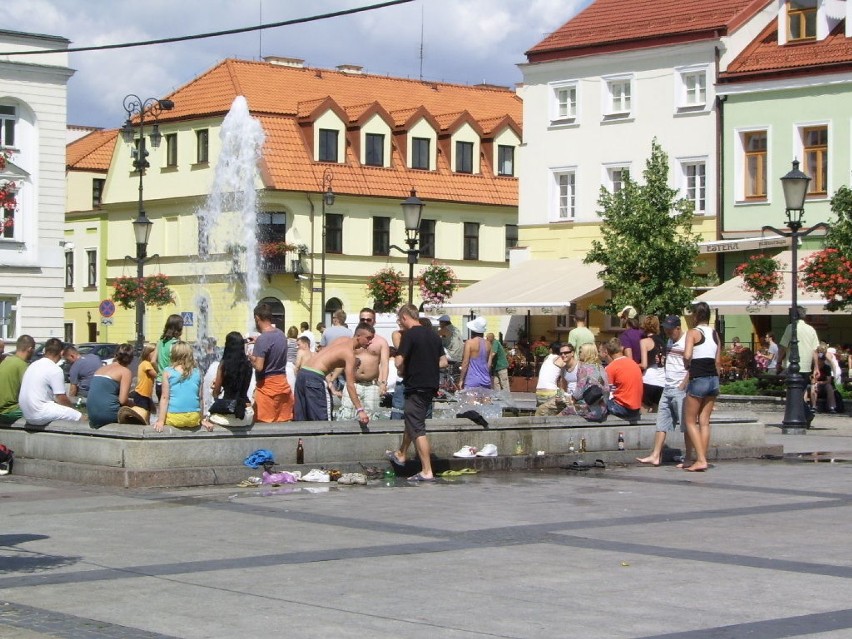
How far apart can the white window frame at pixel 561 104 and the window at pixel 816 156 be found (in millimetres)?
8133

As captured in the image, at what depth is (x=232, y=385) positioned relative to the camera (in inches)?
680

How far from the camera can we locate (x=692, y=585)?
10266 millimetres

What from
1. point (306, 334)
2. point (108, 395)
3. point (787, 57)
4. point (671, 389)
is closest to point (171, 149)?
point (787, 57)

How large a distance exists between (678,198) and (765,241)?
13.0 ft

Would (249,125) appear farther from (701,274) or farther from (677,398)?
(677,398)

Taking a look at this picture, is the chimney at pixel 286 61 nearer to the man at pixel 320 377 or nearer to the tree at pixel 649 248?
the tree at pixel 649 248

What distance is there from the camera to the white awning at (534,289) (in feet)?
153

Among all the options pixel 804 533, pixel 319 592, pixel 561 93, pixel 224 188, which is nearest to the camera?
pixel 319 592

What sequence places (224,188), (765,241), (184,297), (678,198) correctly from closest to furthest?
1. (765,241)
2. (678,198)
3. (224,188)
4. (184,297)

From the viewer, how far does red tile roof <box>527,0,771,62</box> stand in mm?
46219

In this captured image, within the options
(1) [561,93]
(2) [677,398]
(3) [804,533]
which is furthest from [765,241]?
(3) [804,533]

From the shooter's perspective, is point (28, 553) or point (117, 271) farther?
point (117, 271)

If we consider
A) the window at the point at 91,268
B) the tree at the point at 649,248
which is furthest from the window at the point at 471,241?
the tree at the point at 649,248

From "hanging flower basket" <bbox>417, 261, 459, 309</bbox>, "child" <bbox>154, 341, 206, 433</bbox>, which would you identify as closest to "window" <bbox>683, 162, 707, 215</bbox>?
"hanging flower basket" <bbox>417, 261, 459, 309</bbox>
